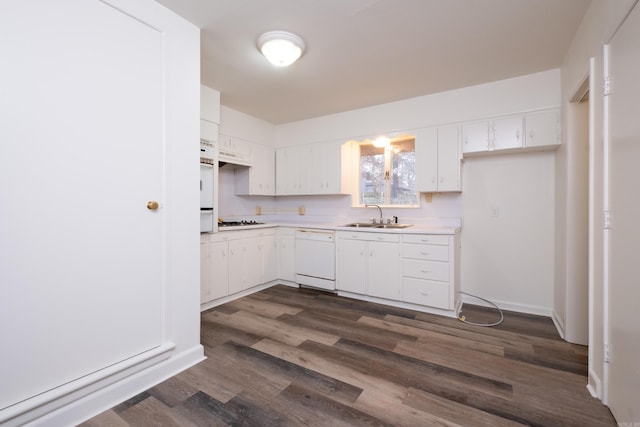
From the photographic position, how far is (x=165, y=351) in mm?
1929

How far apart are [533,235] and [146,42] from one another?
13.1 feet

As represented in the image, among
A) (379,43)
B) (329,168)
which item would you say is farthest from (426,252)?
(379,43)

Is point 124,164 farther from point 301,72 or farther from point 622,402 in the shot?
point 622,402

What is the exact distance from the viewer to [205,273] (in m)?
3.17

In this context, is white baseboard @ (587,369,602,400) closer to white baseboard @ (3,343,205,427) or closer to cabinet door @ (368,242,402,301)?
cabinet door @ (368,242,402,301)

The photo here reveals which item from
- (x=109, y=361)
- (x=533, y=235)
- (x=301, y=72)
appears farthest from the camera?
(x=533, y=235)

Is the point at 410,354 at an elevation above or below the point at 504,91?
below

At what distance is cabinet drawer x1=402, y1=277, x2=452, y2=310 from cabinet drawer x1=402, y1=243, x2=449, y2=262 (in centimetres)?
27

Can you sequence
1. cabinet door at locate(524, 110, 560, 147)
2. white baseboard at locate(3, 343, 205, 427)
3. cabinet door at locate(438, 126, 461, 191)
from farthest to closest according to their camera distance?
cabinet door at locate(438, 126, 461, 191) < cabinet door at locate(524, 110, 560, 147) < white baseboard at locate(3, 343, 205, 427)

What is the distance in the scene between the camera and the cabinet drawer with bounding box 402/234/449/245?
3010mm

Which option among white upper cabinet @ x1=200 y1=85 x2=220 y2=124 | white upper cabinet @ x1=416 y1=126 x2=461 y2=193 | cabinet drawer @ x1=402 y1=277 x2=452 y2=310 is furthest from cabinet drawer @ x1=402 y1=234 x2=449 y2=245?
white upper cabinet @ x1=200 y1=85 x2=220 y2=124

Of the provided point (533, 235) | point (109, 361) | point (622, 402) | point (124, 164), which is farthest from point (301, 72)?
point (622, 402)

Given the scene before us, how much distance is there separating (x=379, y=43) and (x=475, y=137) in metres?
1.60

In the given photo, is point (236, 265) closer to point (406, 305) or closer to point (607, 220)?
point (406, 305)
